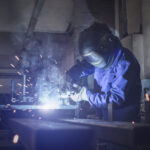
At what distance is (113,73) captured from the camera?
8.85 ft

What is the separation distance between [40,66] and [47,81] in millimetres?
712

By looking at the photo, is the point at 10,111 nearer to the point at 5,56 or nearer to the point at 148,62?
the point at 148,62

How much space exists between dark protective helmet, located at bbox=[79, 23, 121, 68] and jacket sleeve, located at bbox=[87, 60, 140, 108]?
153mm

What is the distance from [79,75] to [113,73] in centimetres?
49

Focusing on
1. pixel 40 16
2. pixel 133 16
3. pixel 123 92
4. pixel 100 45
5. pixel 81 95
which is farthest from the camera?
pixel 40 16

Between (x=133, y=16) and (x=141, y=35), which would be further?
(x=133, y=16)

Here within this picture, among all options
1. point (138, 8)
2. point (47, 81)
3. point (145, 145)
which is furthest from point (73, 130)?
point (47, 81)

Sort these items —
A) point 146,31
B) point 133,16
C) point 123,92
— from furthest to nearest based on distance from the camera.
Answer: point 133,16 < point 146,31 < point 123,92

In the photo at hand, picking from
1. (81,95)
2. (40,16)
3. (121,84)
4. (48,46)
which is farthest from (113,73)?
(48,46)

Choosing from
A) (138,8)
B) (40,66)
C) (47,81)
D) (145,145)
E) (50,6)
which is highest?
(50,6)

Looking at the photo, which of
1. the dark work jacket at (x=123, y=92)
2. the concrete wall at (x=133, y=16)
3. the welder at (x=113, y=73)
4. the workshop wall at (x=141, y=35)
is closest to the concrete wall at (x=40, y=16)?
the concrete wall at (x=133, y=16)

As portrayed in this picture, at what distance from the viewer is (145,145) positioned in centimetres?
137

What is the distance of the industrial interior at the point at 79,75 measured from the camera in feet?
4.50

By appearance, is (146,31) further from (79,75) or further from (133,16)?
(79,75)
